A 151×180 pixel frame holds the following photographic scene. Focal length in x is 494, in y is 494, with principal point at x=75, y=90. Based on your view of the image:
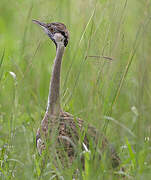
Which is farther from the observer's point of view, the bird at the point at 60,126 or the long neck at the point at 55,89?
the long neck at the point at 55,89

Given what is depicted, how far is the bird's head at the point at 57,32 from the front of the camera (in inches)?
155

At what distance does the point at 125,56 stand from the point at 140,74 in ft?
0.55

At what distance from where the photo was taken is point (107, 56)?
3.20 meters

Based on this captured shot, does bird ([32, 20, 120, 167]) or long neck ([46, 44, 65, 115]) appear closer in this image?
bird ([32, 20, 120, 167])

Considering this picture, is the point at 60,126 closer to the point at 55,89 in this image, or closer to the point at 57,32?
the point at 55,89

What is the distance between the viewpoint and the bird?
10.6 feet

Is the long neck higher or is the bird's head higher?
the bird's head

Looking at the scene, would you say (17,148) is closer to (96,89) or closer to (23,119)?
(96,89)

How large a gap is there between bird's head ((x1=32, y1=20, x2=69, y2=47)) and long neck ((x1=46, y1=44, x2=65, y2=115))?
5cm

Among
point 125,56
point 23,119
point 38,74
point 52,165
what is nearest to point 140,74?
point 125,56

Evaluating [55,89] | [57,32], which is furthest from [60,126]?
[57,32]

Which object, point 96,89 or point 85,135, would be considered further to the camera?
point 85,135

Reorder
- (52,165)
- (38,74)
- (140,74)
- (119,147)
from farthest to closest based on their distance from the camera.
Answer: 1. (38,74)
2. (119,147)
3. (140,74)
4. (52,165)

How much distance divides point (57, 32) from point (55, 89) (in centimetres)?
46
